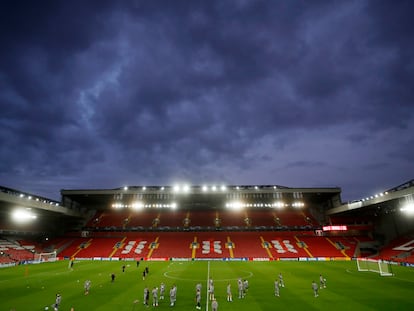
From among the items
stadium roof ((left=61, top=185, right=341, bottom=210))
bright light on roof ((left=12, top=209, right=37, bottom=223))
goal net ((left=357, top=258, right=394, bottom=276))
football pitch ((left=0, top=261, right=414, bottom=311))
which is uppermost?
stadium roof ((left=61, top=185, right=341, bottom=210))

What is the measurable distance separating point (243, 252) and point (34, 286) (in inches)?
1751

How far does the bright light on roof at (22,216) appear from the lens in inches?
2266

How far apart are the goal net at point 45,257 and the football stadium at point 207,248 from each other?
34 centimetres

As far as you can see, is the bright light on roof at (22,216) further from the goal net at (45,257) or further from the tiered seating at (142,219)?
the tiered seating at (142,219)

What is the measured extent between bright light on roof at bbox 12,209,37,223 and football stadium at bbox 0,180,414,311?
0.52 meters

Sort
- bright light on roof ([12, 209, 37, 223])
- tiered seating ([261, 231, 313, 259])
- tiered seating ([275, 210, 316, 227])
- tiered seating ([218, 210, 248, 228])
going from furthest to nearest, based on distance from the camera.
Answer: tiered seating ([218, 210, 248, 228])
tiered seating ([275, 210, 316, 227])
tiered seating ([261, 231, 313, 259])
bright light on roof ([12, 209, 37, 223])

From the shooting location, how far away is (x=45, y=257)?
5975cm

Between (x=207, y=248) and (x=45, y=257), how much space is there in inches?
1534

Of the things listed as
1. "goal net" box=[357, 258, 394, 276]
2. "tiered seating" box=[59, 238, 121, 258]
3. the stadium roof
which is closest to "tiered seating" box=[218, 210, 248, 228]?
the stadium roof

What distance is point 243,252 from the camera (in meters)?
61.6

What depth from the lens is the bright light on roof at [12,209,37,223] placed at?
57.6 m

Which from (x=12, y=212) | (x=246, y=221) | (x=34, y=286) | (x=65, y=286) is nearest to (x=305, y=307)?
(x=65, y=286)

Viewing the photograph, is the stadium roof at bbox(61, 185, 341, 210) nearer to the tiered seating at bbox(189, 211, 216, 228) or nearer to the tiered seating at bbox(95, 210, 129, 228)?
the tiered seating at bbox(95, 210, 129, 228)

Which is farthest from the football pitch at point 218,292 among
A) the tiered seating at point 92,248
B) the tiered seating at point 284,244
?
the tiered seating at point 92,248
